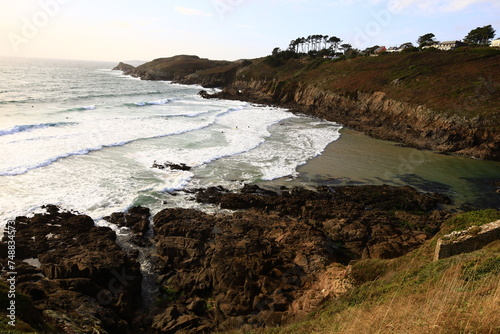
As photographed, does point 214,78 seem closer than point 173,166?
No

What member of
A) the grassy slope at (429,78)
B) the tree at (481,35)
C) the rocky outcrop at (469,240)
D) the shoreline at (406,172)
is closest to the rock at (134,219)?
the shoreline at (406,172)

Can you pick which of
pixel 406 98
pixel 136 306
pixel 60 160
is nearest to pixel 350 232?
pixel 136 306

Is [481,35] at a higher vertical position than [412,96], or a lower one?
higher

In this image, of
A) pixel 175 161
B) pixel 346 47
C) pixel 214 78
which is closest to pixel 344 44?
pixel 346 47

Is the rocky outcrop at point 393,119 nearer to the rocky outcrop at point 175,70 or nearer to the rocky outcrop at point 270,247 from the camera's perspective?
the rocky outcrop at point 270,247

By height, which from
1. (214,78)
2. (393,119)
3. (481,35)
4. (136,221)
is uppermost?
(481,35)

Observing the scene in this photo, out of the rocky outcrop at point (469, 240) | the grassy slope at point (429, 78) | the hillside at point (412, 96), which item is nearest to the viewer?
the rocky outcrop at point (469, 240)

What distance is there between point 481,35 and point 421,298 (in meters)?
94.6

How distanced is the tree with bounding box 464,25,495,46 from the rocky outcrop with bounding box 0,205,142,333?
9497 cm

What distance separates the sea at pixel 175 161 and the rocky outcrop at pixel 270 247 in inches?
107

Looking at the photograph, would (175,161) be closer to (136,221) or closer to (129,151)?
(129,151)

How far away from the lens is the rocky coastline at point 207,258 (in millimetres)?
9344

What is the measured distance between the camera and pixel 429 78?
44.5 m

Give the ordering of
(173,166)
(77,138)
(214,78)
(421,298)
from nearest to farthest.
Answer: (421,298) < (173,166) < (77,138) < (214,78)
